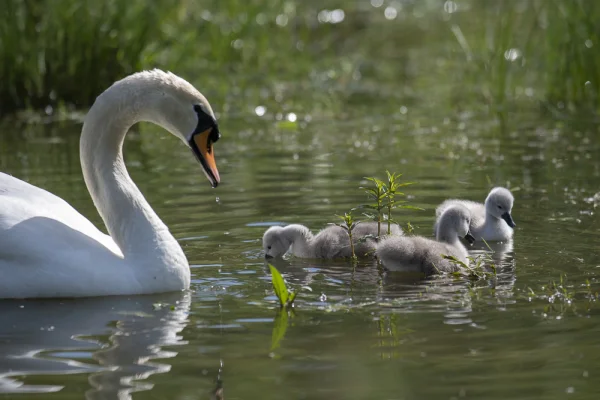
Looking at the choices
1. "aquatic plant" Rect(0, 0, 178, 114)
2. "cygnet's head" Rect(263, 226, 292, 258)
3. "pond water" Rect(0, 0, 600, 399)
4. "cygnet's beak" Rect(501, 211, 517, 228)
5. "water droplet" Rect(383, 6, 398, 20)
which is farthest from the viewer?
"water droplet" Rect(383, 6, 398, 20)

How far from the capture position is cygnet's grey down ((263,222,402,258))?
25.3 ft

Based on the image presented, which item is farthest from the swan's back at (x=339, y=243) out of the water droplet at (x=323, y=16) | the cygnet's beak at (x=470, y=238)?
the water droplet at (x=323, y=16)

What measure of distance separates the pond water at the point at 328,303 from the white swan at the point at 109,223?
0.12 meters

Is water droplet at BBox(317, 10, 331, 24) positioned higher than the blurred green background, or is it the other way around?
water droplet at BBox(317, 10, 331, 24)

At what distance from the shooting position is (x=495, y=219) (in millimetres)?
8383

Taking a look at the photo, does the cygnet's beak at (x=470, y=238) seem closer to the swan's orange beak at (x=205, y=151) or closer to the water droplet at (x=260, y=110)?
the swan's orange beak at (x=205, y=151)

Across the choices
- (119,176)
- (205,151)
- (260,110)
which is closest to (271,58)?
(260,110)

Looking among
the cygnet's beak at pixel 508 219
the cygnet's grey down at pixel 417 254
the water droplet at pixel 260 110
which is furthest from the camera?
the water droplet at pixel 260 110

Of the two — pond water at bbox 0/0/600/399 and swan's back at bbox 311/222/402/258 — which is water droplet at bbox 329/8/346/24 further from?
swan's back at bbox 311/222/402/258

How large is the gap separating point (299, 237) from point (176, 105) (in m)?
1.37

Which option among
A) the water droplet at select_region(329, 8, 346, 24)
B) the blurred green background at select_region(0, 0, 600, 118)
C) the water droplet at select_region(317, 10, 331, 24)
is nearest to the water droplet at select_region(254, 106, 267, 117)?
the blurred green background at select_region(0, 0, 600, 118)

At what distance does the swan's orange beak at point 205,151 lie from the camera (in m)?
6.91

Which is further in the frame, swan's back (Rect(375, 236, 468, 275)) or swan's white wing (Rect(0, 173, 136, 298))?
swan's back (Rect(375, 236, 468, 275))

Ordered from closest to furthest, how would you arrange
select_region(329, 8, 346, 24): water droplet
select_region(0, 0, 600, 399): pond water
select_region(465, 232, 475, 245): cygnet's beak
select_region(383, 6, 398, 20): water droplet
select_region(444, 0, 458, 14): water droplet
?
select_region(0, 0, 600, 399): pond water, select_region(465, 232, 475, 245): cygnet's beak, select_region(329, 8, 346, 24): water droplet, select_region(444, 0, 458, 14): water droplet, select_region(383, 6, 398, 20): water droplet
